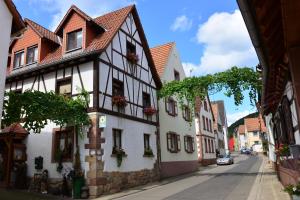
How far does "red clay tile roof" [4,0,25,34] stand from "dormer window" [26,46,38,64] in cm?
670

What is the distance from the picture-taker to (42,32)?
19.3 metres

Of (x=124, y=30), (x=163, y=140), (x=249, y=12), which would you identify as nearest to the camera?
(x=249, y=12)

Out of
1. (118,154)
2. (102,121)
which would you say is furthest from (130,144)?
(102,121)

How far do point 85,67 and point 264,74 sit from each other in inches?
402

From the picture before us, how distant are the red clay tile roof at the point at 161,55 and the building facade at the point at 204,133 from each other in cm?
867

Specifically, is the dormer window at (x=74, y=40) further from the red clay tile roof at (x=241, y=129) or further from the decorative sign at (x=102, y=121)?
the red clay tile roof at (x=241, y=129)

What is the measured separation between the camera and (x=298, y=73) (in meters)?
5.72

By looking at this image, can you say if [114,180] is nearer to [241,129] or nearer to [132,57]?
[132,57]

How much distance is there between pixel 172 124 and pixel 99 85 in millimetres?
10566

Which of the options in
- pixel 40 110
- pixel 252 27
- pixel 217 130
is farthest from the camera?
pixel 217 130

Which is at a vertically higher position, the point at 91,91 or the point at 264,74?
the point at 91,91

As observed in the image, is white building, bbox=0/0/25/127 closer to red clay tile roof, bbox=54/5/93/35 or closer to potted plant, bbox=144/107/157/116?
red clay tile roof, bbox=54/5/93/35

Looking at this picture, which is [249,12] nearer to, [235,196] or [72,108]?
[235,196]

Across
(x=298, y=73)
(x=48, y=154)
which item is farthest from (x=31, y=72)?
(x=298, y=73)
